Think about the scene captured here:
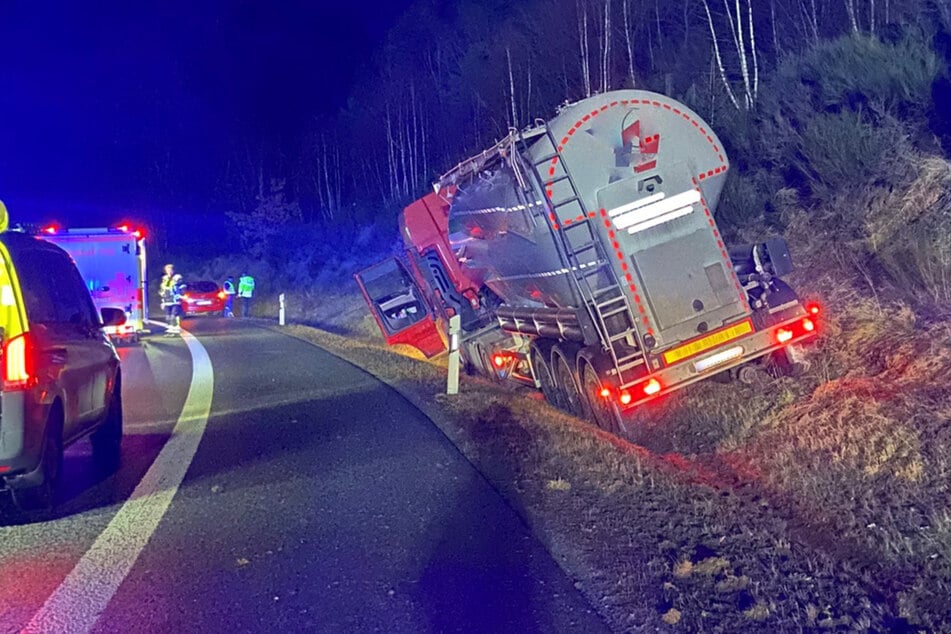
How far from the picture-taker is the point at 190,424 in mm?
10570

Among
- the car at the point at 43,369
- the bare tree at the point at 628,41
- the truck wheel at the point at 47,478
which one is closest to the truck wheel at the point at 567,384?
the car at the point at 43,369

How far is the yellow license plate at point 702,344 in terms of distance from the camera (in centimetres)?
893

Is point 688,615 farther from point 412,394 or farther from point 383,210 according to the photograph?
point 383,210

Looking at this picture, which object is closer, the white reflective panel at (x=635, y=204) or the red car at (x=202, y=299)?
the white reflective panel at (x=635, y=204)

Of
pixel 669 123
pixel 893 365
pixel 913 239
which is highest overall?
pixel 669 123

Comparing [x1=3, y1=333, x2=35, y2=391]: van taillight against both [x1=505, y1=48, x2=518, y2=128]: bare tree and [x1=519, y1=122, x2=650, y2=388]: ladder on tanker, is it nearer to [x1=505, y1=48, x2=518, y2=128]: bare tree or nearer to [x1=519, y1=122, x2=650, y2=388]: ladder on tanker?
[x1=519, y1=122, x2=650, y2=388]: ladder on tanker

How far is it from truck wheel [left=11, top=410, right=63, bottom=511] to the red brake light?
506 centimetres

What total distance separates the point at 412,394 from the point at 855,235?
19.5 ft

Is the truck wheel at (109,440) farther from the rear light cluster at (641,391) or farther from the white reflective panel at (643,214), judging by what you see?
the white reflective panel at (643,214)

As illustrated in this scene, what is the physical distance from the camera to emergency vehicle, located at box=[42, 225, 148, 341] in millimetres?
21375

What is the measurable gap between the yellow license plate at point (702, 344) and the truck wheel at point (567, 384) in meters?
1.52

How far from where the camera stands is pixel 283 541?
617 centimetres

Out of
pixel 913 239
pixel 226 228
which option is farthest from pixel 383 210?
pixel 913 239

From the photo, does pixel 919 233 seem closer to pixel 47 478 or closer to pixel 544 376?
pixel 544 376
